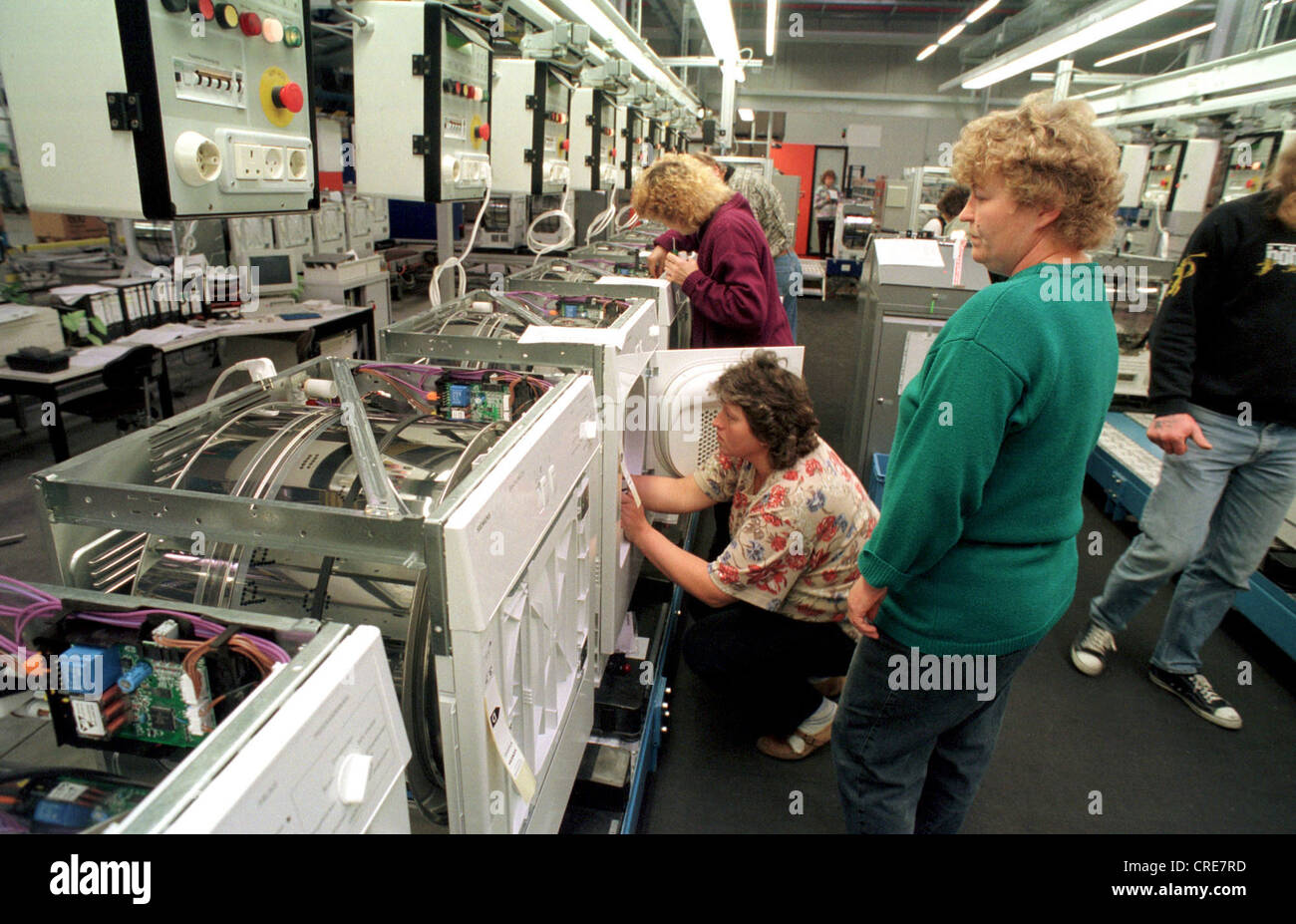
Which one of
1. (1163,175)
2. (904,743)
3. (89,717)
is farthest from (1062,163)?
(1163,175)

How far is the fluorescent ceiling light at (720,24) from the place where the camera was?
4.00 m

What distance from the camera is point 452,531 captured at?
0.93 m

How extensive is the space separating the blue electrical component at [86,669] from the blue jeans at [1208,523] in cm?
251

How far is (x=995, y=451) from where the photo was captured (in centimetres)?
112

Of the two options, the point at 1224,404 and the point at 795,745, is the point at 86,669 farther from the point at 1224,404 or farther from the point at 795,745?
the point at 1224,404

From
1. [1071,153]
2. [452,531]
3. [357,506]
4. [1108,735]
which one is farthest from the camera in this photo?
[1108,735]

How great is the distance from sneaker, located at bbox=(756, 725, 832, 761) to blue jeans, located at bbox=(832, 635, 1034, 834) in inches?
25.4

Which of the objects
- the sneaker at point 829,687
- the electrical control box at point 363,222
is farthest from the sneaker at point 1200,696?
the electrical control box at point 363,222

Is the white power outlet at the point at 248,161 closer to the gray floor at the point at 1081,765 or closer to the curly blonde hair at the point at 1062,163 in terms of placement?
the curly blonde hair at the point at 1062,163

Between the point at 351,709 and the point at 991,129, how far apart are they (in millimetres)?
1160

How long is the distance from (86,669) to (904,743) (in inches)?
48.2

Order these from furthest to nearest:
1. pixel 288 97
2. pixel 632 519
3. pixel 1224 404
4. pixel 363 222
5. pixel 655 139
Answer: pixel 655 139 < pixel 363 222 < pixel 1224 404 < pixel 632 519 < pixel 288 97

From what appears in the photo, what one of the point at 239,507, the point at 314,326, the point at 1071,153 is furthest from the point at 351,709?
the point at 314,326
